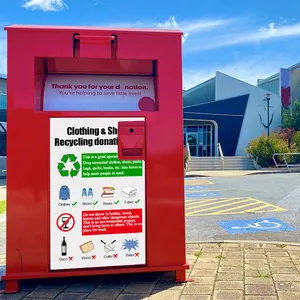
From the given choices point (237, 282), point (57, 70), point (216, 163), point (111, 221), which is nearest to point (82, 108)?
point (57, 70)

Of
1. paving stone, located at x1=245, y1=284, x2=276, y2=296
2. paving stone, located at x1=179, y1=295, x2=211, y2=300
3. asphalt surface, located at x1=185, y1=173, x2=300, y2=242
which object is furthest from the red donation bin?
asphalt surface, located at x1=185, y1=173, x2=300, y2=242

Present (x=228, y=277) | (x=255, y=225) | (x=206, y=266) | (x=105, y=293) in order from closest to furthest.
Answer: (x=105, y=293) < (x=228, y=277) < (x=206, y=266) < (x=255, y=225)

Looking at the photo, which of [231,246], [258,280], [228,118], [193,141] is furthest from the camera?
[193,141]

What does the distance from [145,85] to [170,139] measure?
0.66m

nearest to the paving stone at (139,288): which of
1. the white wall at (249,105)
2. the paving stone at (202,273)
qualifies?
the paving stone at (202,273)

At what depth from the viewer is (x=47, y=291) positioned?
10.8 feet

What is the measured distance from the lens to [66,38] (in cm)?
331

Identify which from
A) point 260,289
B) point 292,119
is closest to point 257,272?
point 260,289

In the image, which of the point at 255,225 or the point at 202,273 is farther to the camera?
the point at 255,225

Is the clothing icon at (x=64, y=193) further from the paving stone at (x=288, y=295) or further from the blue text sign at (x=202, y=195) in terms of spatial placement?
the blue text sign at (x=202, y=195)

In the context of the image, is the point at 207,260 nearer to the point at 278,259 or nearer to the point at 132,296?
the point at 278,259

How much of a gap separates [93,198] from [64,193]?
271 millimetres

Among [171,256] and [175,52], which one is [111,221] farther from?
[175,52]

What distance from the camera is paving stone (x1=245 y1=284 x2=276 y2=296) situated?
3.16m
